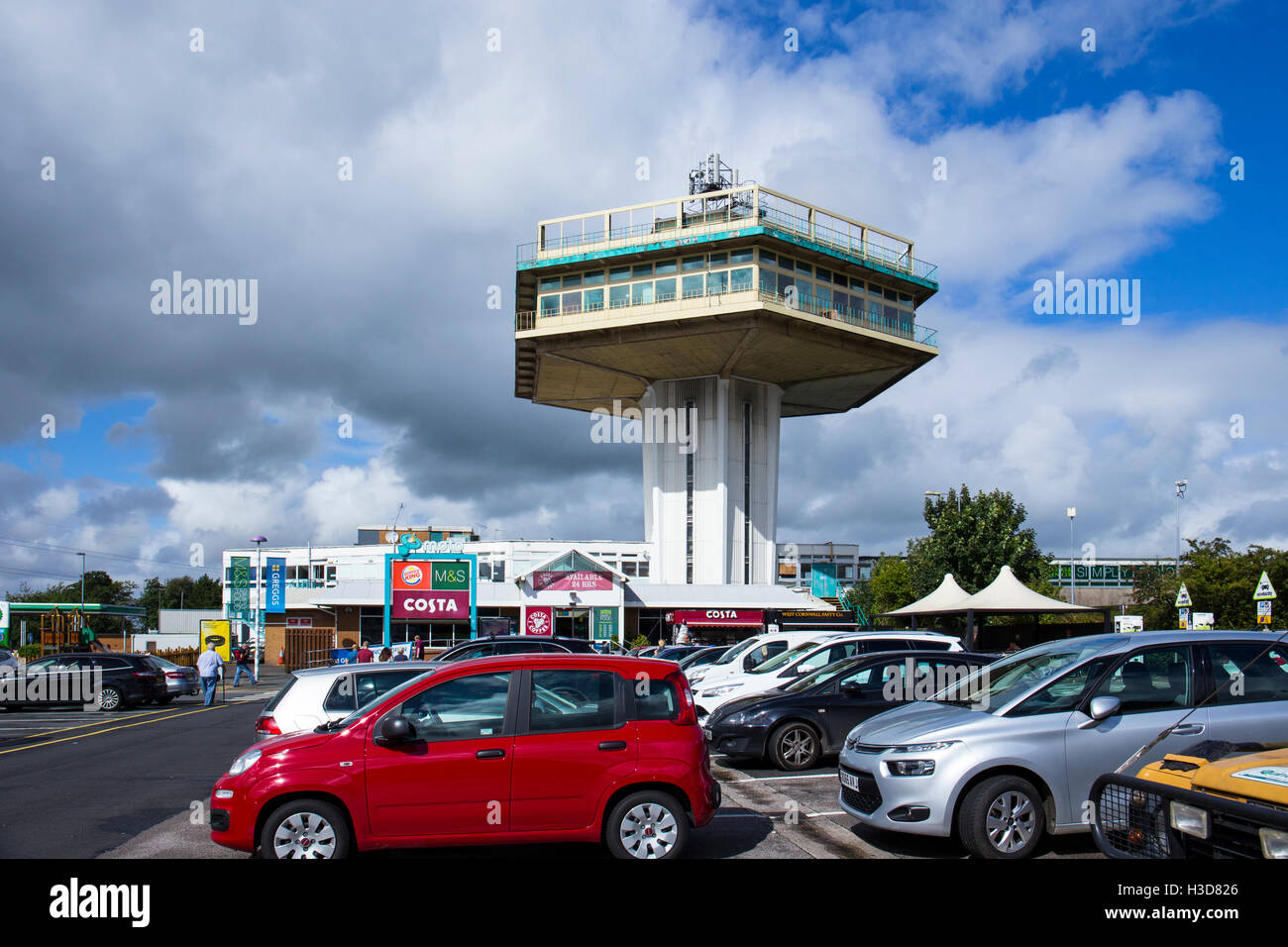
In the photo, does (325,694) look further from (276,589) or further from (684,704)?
(276,589)

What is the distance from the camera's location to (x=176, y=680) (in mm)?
26578

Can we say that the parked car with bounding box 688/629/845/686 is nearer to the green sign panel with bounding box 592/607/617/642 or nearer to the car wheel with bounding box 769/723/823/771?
the car wheel with bounding box 769/723/823/771

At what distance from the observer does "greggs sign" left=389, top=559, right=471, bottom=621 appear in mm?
41406

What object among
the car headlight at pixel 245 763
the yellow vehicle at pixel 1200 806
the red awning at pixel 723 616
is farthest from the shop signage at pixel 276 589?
the yellow vehicle at pixel 1200 806

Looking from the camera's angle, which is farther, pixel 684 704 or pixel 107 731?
pixel 107 731

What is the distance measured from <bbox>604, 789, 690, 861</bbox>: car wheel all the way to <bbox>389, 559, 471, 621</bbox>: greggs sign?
35453 mm

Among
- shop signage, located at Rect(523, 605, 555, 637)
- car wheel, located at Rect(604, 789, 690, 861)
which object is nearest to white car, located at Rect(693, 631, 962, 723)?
car wheel, located at Rect(604, 789, 690, 861)

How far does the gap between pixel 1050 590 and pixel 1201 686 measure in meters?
47.2

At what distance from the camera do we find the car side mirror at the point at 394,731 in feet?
22.3

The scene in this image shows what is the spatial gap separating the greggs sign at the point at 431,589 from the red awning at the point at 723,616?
13.1m

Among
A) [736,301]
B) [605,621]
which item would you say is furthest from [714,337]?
[605,621]

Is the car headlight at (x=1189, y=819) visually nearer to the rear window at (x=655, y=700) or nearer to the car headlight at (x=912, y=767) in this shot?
the car headlight at (x=912, y=767)

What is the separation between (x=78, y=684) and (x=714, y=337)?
37.3m
